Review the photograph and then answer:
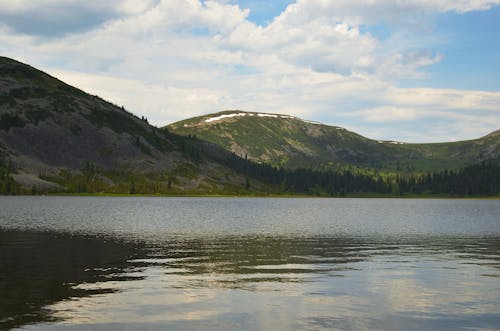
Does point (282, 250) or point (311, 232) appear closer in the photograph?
point (282, 250)

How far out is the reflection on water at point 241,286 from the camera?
29922mm

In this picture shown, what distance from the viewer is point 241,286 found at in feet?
133

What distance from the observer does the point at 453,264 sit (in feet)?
185

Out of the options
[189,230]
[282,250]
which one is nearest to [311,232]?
[189,230]

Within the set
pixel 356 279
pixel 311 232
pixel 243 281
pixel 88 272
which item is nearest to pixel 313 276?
pixel 356 279

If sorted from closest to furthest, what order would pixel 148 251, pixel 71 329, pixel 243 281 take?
pixel 71 329 < pixel 243 281 < pixel 148 251

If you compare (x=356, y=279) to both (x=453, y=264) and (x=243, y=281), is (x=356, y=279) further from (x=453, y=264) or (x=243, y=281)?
(x=453, y=264)

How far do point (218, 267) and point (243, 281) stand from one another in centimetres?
827

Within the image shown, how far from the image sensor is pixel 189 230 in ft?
310

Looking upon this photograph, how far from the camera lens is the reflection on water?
98.2 ft

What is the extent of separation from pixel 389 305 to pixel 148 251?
35.6 meters

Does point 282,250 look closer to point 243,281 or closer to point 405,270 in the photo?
point 405,270

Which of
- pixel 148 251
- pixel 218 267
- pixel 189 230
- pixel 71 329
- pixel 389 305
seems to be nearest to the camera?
pixel 71 329

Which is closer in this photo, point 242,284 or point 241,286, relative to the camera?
point 241,286
